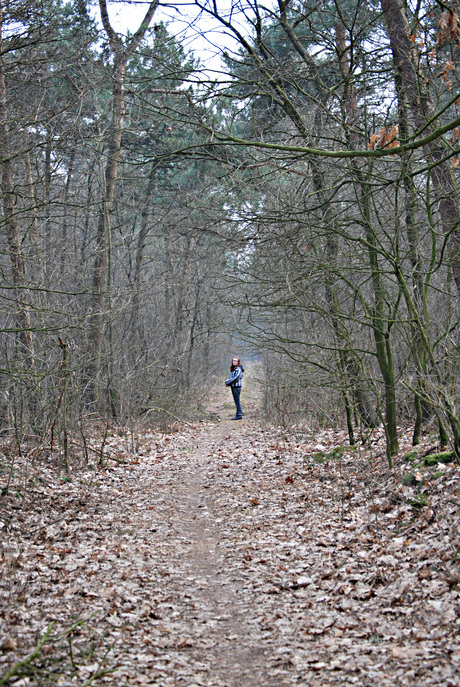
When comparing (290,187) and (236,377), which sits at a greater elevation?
(290,187)

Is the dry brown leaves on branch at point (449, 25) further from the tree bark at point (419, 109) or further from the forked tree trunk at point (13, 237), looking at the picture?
the forked tree trunk at point (13, 237)

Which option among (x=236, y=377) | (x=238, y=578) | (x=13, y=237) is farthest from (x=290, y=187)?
(x=236, y=377)

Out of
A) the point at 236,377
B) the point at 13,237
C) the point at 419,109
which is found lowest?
the point at 236,377

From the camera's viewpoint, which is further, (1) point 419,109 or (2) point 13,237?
(2) point 13,237

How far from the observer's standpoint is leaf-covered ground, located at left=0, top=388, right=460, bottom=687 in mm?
3670

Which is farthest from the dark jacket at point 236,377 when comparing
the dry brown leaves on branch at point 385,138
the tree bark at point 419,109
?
the dry brown leaves on branch at point 385,138

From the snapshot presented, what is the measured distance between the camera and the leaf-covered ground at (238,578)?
3670 millimetres

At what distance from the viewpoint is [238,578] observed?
547cm

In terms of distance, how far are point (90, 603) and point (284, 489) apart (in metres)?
4.48

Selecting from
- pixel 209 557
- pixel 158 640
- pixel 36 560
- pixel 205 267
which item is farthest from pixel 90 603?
pixel 205 267

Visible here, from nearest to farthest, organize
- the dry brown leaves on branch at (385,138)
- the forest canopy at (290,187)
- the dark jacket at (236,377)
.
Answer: the dry brown leaves on branch at (385,138) → the forest canopy at (290,187) → the dark jacket at (236,377)

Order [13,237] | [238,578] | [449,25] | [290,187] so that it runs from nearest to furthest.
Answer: [449,25] < [238,578] < [13,237] < [290,187]

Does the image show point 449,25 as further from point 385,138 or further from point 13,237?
point 13,237

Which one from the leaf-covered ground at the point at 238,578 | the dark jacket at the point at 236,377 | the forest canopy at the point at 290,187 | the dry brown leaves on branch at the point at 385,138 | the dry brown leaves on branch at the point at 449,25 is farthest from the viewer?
the dark jacket at the point at 236,377
